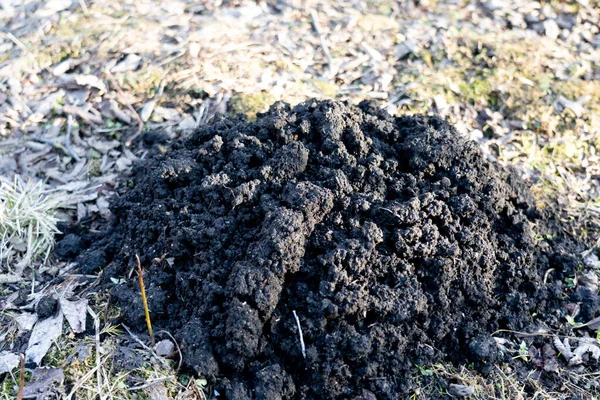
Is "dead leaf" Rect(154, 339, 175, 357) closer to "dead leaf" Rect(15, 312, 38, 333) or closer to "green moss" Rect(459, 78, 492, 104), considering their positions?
"dead leaf" Rect(15, 312, 38, 333)

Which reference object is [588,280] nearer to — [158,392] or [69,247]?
[158,392]

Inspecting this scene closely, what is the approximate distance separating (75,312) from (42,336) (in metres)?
0.20

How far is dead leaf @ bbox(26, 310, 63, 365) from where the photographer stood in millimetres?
2939

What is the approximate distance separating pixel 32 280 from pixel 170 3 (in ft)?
11.2

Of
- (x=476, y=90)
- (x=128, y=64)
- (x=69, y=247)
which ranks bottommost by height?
(x=69, y=247)

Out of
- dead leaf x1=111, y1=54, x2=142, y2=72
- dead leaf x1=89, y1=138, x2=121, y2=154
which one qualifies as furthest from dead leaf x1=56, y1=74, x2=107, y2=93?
dead leaf x1=89, y1=138, x2=121, y2=154

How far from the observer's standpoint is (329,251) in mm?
3139

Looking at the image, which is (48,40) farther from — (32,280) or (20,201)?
(32,280)

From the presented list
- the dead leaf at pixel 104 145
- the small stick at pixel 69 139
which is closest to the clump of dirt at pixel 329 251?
the dead leaf at pixel 104 145

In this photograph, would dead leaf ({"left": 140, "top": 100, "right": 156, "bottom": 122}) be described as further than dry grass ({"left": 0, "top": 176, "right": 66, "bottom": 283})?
Yes

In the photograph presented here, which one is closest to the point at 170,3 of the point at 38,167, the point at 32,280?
the point at 38,167

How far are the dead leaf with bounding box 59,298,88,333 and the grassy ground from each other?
0.14m

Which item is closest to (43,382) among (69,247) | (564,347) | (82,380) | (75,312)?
(82,380)

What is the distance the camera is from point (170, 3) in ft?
19.2
